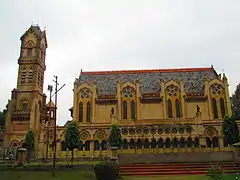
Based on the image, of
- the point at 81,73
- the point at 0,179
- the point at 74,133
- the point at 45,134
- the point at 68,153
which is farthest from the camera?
the point at 81,73

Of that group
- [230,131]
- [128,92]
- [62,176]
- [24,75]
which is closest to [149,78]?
[128,92]

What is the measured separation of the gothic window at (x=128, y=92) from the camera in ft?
210

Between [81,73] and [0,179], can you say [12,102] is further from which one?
[0,179]

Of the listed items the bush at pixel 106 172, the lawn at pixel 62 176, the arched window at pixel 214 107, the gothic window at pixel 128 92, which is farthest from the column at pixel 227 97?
the bush at pixel 106 172

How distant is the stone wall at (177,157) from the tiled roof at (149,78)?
3170 cm

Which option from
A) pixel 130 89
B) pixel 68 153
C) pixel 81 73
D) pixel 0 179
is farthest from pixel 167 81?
pixel 0 179

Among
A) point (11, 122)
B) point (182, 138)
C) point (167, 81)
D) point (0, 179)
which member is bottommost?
point (0, 179)

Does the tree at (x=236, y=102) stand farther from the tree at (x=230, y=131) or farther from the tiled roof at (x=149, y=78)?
the tree at (x=230, y=131)

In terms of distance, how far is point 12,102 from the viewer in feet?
216

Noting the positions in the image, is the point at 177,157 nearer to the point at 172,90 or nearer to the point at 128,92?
the point at 172,90

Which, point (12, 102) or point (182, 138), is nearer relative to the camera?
point (182, 138)

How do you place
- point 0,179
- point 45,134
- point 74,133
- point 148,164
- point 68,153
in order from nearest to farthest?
point 0,179 < point 148,164 < point 74,133 < point 68,153 < point 45,134

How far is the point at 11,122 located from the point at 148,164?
138 feet

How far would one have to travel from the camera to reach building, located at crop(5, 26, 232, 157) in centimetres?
5588
